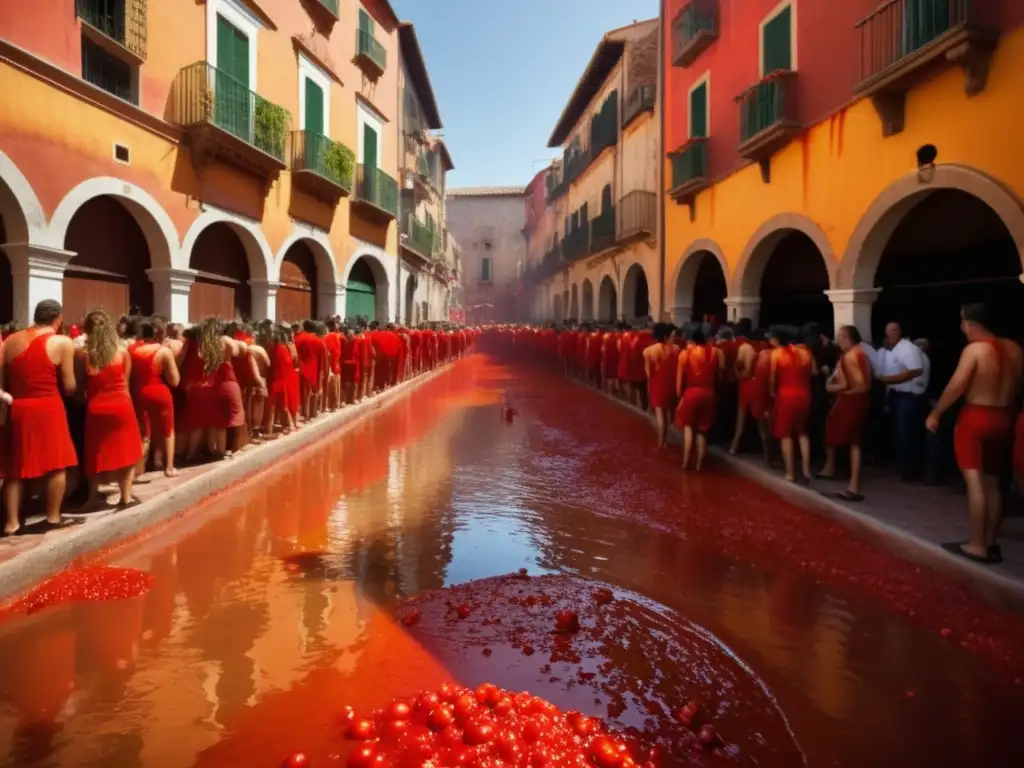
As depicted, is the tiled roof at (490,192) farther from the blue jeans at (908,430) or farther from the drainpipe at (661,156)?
the blue jeans at (908,430)

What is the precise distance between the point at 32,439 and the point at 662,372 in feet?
25.4

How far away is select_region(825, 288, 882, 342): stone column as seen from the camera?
10.7 m

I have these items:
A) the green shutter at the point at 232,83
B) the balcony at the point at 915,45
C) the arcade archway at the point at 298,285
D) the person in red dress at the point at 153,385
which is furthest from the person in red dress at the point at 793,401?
the arcade archway at the point at 298,285

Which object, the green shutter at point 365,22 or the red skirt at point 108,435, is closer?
the red skirt at point 108,435

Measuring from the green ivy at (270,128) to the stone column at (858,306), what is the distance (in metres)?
11.6

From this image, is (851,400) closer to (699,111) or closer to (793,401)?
(793,401)

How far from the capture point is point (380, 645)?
420 centimetres

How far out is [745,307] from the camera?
14781mm

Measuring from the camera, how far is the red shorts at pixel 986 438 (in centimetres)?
517

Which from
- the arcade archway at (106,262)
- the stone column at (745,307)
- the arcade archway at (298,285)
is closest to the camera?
the arcade archway at (106,262)

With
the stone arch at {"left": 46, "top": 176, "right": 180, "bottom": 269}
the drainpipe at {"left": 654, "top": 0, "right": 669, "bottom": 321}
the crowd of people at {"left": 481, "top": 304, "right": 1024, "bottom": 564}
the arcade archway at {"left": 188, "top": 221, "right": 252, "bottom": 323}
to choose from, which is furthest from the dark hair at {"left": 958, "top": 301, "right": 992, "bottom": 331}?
the drainpipe at {"left": 654, "top": 0, "right": 669, "bottom": 321}

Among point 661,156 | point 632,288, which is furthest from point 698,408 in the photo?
point 632,288

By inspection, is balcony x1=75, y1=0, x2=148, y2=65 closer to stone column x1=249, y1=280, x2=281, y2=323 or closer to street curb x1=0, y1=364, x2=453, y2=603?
stone column x1=249, y1=280, x2=281, y2=323

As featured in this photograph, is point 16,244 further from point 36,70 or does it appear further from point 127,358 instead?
point 127,358
